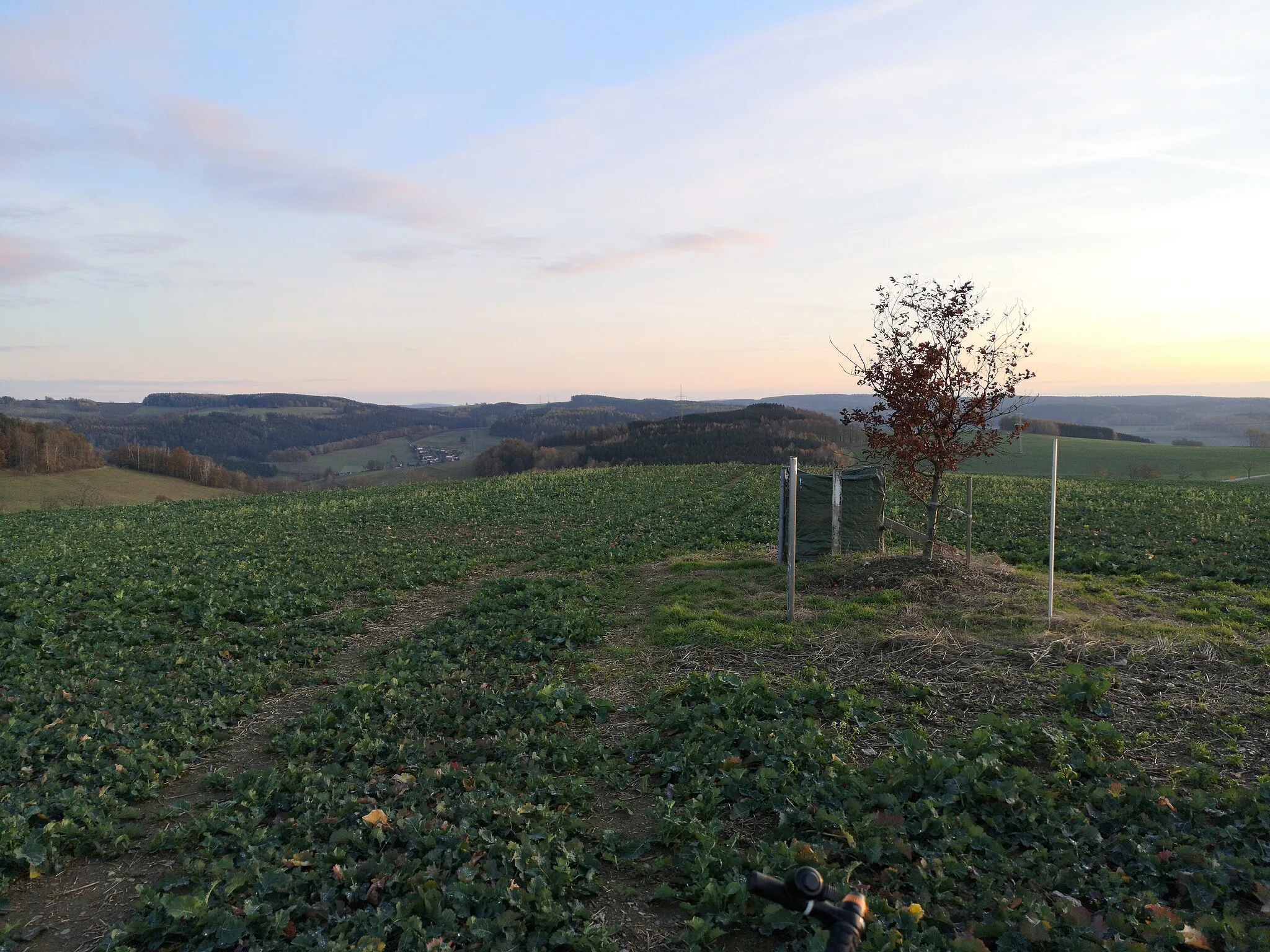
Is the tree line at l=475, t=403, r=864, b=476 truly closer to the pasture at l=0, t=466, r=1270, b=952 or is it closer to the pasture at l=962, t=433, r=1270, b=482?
the pasture at l=962, t=433, r=1270, b=482

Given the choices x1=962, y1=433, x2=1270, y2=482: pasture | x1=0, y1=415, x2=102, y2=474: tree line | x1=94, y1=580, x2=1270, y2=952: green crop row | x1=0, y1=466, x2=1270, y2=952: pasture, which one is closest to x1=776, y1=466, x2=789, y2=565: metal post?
x1=0, y1=466, x2=1270, y2=952: pasture

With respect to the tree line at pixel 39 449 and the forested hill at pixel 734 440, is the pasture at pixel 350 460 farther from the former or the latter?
the forested hill at pixel 734 440

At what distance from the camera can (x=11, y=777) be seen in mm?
6375

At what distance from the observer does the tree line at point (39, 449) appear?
6134 cm

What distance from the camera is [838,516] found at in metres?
14.1

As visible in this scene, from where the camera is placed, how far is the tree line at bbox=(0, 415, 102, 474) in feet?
201

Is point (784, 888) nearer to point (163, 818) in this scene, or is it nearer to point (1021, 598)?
point (163, 818)

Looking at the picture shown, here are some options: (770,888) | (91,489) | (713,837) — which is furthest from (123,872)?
(91,489)

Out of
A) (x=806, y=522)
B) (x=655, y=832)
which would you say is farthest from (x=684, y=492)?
(x=655, y=832)

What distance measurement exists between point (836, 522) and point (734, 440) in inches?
2434

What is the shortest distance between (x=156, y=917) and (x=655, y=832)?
337 cm

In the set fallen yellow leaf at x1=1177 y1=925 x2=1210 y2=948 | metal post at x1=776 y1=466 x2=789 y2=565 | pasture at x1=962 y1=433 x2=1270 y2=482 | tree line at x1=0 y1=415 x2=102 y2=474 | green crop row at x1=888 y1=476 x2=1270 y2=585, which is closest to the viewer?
fallen yellow leaf at x1=1177 y1=925 x2=1210 y2=948

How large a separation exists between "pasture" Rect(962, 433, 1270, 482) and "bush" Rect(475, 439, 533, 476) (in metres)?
47.2

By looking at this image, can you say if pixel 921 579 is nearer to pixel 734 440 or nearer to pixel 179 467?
pixel 734 440
